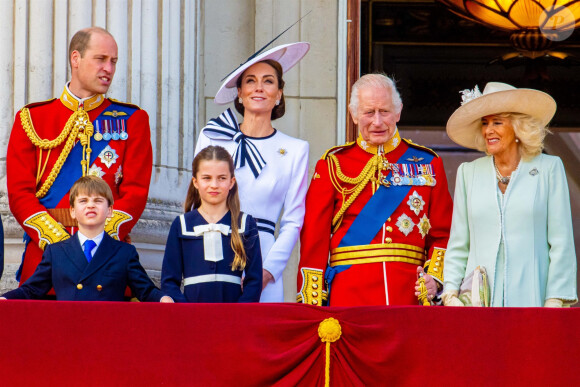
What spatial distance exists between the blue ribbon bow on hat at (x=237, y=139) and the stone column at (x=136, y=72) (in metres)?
1.13

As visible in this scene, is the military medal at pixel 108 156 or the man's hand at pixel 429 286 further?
the military medal at pixel 108 156

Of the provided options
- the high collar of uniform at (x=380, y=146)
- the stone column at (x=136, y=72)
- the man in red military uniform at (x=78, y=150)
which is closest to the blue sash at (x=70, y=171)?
the man in red military uniform at (x=78, y=150)

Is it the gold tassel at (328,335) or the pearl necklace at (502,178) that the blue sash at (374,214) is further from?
the gold tassel at (328,335)

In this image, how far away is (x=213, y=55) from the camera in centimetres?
805

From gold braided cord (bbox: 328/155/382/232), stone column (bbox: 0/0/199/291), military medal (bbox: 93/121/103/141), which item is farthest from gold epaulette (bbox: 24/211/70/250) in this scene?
gold braided cord (bbox: 328/155/382/232)

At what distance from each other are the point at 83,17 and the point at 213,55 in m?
1.24

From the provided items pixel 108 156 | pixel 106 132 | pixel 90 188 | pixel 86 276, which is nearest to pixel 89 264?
pixel 86 276

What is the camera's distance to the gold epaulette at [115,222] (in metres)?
5.62

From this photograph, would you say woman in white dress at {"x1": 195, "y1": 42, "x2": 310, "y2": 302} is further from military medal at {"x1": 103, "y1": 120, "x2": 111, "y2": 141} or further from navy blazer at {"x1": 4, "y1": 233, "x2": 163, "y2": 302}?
navy blazer at {"x1": 4, "y1": 233, "x2": 163, "y2": 302}

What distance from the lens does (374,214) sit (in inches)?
224

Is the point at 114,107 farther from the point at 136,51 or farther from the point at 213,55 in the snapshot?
the point at 213,55

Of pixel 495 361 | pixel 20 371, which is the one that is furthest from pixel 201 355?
pixel 495 361

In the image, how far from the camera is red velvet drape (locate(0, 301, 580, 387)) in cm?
476

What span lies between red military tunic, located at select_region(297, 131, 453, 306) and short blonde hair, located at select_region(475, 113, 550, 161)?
465mm
